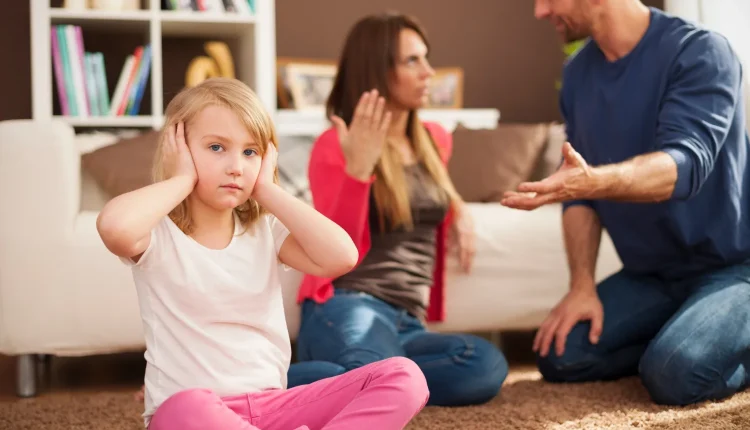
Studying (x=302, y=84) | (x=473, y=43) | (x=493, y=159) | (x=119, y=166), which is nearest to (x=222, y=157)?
(x=119, y=166)

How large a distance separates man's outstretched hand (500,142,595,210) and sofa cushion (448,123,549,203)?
1.24 meters

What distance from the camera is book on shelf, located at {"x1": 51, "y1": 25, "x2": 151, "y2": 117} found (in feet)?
10.6

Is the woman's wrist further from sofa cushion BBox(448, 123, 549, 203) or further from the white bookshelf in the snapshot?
the white bookshelf

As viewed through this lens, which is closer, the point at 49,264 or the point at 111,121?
the point at 49,264

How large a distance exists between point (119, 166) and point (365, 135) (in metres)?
1.00

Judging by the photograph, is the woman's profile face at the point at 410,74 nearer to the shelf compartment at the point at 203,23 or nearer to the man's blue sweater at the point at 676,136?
the man's blue sweater at the point at 676,136

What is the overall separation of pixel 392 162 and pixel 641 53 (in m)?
0.60

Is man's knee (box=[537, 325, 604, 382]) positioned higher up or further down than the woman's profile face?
further down

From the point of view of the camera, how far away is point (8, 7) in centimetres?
365

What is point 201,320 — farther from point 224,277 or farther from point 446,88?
point 446,88

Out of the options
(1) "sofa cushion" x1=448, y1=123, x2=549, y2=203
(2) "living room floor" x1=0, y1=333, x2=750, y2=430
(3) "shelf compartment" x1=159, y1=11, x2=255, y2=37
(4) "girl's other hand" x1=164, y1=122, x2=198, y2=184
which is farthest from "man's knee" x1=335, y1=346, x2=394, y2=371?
(3) "shelf compartment" x1=159, y1=11, x2=255, y2=37

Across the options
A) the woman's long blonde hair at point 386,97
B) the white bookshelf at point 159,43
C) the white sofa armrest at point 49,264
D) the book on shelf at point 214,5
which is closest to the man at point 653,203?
the woman's long blonde hair at point 386,97

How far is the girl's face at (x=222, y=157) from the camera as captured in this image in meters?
1.27

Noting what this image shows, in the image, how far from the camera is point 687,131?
181 cm
